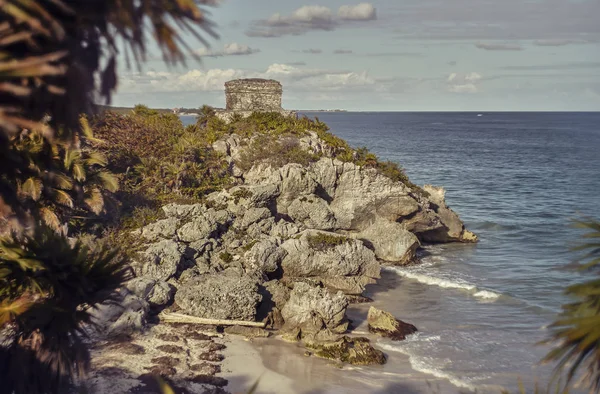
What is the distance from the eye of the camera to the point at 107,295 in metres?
6.20

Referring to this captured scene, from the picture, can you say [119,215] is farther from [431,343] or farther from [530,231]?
[530,231]

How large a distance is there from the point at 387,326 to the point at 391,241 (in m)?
8.19

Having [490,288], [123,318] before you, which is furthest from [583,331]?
[490,288]

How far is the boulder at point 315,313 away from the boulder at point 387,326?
846mm

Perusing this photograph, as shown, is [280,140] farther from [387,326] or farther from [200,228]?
[387,326]

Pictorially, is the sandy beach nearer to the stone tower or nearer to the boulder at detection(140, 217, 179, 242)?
the boulder at detection(140, 217, 179, 242)

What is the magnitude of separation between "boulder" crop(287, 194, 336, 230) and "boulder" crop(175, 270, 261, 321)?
7.30 metres

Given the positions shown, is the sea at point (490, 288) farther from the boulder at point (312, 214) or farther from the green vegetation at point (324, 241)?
the boulder at point (312, 214)

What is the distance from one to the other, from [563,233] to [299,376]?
72.7ft

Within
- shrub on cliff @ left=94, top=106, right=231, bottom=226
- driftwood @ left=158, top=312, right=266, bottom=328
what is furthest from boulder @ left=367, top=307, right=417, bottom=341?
shrub on cliff @ left=94, top=106, right=231, bottom=226

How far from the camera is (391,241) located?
2370 centimetres

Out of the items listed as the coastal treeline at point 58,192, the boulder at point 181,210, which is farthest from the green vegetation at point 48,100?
the boulder at point 181,210

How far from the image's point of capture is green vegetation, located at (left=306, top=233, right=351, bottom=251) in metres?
19.6

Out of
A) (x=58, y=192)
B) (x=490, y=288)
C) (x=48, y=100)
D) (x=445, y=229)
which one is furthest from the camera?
(x=445, y=229)
